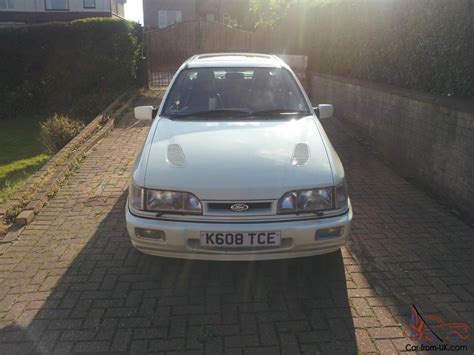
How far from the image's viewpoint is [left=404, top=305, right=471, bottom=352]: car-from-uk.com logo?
9.37ft

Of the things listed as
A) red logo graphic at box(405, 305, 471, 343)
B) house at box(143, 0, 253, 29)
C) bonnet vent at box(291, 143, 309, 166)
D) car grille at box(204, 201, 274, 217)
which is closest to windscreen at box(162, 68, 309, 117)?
bonnet vent at box(291, 143, 309, 166)

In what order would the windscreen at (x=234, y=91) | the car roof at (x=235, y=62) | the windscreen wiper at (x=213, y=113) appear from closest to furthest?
the windscreen wiper at (x=213, y=113), the windscreen at (x=234, y=91), the car roof at (x=235, y=62)

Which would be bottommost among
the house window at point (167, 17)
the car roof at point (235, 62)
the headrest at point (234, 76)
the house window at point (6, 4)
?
the headrest at point (234, 76)

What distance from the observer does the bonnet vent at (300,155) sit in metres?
3.38

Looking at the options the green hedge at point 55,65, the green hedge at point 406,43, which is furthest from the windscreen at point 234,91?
the green hedge at point 55,65

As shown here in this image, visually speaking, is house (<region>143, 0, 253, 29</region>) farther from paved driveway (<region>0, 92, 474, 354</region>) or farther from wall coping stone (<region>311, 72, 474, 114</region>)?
paved driveway (<region>0, 92, 474, 354</region>)

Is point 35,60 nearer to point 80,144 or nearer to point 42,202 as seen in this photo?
point 80,144

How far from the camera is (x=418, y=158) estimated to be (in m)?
5.98

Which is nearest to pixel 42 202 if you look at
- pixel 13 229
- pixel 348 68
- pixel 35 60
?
pixel 13 229

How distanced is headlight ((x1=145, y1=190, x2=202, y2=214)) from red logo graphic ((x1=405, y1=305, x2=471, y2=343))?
67.9 inches

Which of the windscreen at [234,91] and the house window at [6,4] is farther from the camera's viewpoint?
the house window at [6,4]

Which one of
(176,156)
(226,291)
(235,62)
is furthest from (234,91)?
(226,291)

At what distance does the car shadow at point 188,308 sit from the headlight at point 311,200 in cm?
73

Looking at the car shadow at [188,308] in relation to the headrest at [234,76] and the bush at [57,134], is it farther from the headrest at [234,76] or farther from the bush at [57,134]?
the bush at [57,134]
